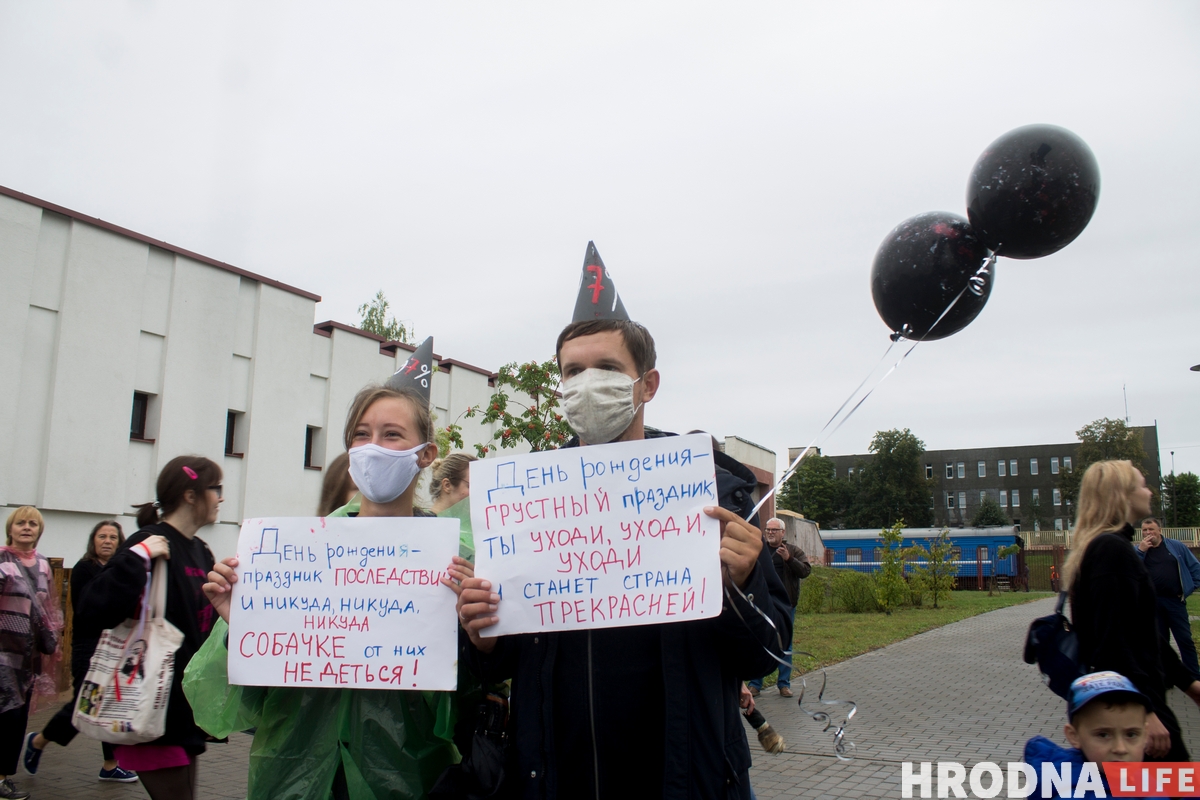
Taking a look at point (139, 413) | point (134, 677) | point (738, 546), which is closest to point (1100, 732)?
point (738, 546)

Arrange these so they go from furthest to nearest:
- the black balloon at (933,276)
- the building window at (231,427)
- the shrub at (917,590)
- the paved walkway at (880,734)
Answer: the shrub at (917,590) < the building window at (231,427) < the paved walkway at (880,734) < the black balloon at (933,276)

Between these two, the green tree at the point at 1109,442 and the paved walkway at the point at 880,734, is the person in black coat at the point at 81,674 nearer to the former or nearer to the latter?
the paved walkway at the point at 880,734

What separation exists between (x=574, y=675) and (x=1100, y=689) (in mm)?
2014

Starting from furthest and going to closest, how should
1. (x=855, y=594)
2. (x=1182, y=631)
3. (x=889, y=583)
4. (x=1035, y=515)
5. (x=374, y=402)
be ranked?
1. (x=1035, y=515)
2. (x=855, y=594)
3. (x=889, y=583)
4. (x=1182, y=631)
5. (x=374, y=402)

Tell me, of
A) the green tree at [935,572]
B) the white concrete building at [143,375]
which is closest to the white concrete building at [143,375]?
the white concrete building at [143,375]

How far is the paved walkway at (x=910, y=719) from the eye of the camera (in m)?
6.81

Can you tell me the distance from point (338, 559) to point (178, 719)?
4.77 ft

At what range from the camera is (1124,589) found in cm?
347

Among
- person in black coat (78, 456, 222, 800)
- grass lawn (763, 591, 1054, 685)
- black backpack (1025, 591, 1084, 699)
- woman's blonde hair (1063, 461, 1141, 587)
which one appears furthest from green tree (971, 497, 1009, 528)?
person in black coat (78, 456, 222, 800)

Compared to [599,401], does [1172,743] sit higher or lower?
lower

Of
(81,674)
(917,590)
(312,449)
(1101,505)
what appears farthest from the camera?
(917,590)

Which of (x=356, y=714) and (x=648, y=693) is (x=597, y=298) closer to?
(x=648, y=693)

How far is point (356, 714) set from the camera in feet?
8.48

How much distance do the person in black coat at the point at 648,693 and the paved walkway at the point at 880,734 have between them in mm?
4638
